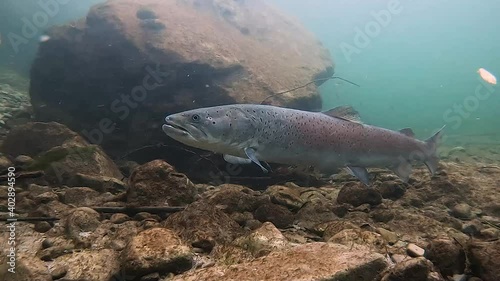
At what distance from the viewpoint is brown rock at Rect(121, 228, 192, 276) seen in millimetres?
2135

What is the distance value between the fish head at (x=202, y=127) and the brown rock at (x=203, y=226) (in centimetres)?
142

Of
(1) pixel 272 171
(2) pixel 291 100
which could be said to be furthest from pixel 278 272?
(2) pixel 291 100

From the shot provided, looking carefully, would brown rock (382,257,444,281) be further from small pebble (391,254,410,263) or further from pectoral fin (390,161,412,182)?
pectoral fin (390,161,412,182)

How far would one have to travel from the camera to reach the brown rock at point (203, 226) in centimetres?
262

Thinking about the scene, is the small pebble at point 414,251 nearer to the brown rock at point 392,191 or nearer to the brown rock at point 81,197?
the brown rock at point 392,191

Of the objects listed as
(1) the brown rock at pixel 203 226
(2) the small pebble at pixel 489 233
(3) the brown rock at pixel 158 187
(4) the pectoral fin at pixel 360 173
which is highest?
(2) the small pebble at pixel 489 233

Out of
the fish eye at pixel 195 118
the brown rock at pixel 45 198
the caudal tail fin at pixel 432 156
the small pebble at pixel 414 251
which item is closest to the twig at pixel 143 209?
the brown rock at pixel 45 198

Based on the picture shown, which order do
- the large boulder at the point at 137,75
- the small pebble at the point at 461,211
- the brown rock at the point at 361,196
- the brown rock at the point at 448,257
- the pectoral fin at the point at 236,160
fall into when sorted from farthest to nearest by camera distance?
the large boulder at the point at 137,75 → the pectoral fin at the point at 236,160 → the brown rock at the point at 361,196 → the small pebble at the point at 461,211 → the brown rock at the point at 448,257

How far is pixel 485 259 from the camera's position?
2.25 m

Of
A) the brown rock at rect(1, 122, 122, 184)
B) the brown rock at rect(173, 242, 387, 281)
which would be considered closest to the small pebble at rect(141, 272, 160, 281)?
the brown rock at rect(173, 242, 387, 281)

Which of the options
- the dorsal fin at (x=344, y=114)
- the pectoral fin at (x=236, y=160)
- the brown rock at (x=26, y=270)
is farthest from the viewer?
the dorsal fin at (x=344, y=114)

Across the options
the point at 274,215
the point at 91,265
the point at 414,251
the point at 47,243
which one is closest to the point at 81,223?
the point at 47,243

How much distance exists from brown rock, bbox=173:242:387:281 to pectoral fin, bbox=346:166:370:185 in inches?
109

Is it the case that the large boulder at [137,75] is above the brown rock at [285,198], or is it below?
below
